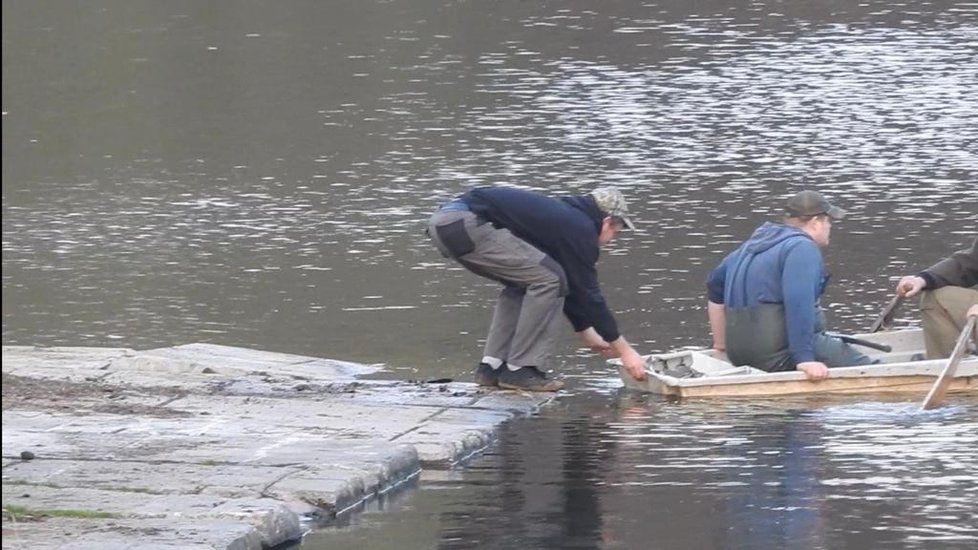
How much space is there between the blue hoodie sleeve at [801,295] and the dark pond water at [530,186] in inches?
16.2

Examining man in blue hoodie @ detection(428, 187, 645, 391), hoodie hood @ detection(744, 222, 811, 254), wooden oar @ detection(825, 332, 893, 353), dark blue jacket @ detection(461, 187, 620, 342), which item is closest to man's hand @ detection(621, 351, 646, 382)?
man in blue hoodie @ detection(428, 187, 645, 391)

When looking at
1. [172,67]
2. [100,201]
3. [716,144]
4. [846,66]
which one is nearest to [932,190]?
[716,144]

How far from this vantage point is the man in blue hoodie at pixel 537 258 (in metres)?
10.0

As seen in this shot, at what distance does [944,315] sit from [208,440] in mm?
4036

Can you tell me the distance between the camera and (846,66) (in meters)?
25.8

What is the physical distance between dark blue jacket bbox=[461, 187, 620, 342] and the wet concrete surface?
0.48m

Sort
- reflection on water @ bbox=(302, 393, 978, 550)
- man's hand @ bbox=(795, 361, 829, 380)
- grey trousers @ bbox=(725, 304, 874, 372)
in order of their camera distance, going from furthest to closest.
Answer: grey trousers @ bbox=(725, 304, 874, 372), man's hand @ bbox=(795, 361, 829, 380), reflection on water @ bbox=(302, 393, 978, 550)

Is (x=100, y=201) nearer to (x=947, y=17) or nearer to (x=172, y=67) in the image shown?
(x=172, y=67)

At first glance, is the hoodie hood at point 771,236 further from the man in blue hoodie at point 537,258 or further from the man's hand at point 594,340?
the man's hand at point 594,340

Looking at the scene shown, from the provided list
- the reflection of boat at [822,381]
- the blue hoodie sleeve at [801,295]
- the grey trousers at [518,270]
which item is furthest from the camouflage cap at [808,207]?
the grey trousers at [518,270]

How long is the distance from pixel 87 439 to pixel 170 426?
44 centimetres

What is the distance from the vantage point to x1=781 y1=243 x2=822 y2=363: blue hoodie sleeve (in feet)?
32.6

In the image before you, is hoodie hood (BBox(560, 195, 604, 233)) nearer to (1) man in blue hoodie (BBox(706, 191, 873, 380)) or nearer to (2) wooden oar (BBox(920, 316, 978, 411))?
(1) man in blue hoodie (BBox(706, 191, 873, 380))

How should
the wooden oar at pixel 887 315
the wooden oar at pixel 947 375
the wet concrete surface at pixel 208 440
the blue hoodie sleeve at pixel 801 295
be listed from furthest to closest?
the wooden oar at pixel 887 315 → the blue hoodie sleeve at pixel 801 295 → the wooden oar at pixel 947 375 → the wet concrete surface at pixel 208 440
